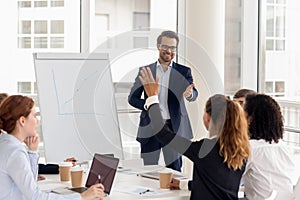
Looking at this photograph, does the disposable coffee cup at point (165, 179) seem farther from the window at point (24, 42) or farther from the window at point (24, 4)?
the window at point (24, 4)

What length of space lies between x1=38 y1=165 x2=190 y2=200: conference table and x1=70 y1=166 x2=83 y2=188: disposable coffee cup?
5 centimetres

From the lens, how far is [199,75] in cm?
499

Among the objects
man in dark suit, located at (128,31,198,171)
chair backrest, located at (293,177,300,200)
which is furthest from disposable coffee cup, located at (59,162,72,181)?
chair backrest, located at (293,177,300,200)

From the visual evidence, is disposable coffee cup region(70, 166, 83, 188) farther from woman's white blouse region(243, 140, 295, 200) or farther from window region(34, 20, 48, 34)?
window region(34, 20, 48, 34)

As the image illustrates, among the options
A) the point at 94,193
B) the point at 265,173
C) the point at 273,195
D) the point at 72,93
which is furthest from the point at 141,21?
the point at 94,193

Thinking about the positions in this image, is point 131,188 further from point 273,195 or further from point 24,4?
point 24,4

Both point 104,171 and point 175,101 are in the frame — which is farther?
point 175,101

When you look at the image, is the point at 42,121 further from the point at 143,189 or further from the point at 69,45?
the point at 69,45

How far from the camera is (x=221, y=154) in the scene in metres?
2.50

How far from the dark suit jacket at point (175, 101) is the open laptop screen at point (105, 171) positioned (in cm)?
119

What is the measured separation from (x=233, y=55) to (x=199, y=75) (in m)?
0.62

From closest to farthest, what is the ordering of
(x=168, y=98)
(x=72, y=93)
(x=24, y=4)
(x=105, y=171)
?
(x=105, y=171) < (x=72, y=93) < (x=168, y=98) < (x=24, y=4)

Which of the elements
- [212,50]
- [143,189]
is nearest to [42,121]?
[143,189]

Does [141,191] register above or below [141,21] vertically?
below
